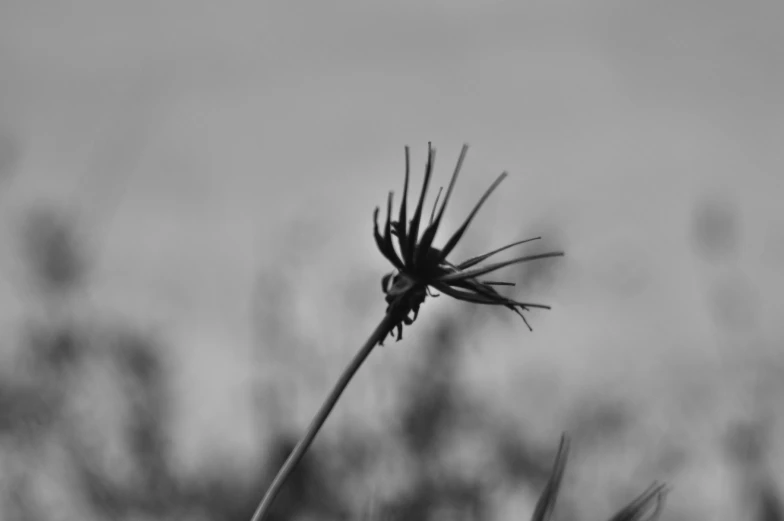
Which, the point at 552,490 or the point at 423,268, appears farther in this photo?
the point at 423,268

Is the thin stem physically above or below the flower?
below

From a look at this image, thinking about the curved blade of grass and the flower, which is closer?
the curved blade of grass

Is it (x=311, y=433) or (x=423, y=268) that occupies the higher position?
(x=423, y=268)

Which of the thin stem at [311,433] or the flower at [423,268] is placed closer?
the thin stem at [311,433]

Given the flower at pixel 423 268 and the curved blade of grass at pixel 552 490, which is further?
the flower at pixel 423 268

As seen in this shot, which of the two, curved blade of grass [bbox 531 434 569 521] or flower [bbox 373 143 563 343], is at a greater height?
flower [bbox 373 143 563 343]

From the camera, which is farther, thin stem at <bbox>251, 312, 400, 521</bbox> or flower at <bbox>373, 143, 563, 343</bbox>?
flower at <bbox>373, 143, 563, 343</bbox>

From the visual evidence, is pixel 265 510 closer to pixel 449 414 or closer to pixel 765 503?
pixel 765 503

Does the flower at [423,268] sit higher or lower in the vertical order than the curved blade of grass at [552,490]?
higher

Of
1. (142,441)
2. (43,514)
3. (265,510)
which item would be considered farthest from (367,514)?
(142,441)

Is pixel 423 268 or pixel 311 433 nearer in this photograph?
pixel 311 433

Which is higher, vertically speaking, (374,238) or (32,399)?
(374,238)
